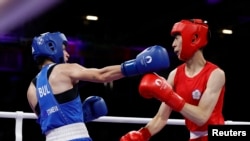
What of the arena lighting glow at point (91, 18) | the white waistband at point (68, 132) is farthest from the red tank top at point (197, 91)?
the arena lighting glow at point (91, 18)

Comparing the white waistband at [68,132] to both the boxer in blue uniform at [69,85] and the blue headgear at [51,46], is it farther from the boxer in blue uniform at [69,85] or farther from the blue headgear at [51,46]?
the blue headgear at [51,46]

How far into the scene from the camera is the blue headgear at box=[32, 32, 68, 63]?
7.98 ft

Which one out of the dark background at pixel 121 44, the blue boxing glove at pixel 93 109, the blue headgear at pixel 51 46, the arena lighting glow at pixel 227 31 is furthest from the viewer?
the arena lighting glow at pixel 227 31

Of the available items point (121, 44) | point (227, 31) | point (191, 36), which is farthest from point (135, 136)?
point (227, 31)

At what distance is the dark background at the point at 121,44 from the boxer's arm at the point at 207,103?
553cm

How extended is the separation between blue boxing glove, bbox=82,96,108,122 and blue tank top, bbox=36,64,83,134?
0.23 m

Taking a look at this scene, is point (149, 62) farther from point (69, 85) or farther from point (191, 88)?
point (69, 85)

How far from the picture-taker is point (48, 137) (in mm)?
2354

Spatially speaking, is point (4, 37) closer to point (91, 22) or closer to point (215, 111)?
point (91, 22)

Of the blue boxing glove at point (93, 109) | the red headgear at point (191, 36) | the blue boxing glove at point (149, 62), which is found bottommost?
the blue boxing glove at point (93, 109)

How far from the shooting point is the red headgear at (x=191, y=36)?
2.37 metres

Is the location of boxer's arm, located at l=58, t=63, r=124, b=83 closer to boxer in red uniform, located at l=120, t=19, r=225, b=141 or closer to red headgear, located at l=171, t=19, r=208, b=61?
boxer in red uniform, located at l=120, t=19, r=225, b=141

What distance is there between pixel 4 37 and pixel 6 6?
1.19 meters

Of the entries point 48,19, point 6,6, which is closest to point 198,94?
point 6,6
